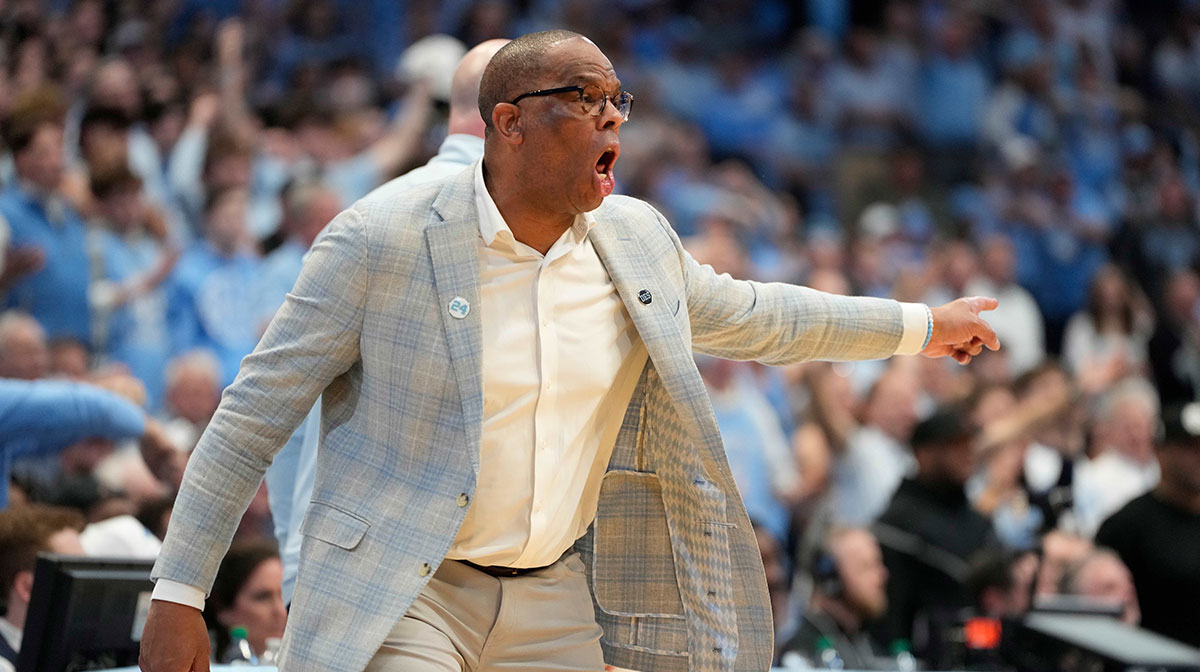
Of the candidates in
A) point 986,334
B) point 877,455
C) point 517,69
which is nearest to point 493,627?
point 517,69

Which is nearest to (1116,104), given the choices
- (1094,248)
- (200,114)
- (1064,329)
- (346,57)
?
(1094,248)

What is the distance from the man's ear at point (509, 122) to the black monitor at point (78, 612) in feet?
5.17

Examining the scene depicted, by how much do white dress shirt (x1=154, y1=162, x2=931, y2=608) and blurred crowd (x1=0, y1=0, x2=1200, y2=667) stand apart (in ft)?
6.55

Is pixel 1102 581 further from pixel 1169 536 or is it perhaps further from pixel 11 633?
pixel 11 633


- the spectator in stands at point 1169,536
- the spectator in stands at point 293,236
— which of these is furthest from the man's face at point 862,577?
the spectator in stands at point 293,236

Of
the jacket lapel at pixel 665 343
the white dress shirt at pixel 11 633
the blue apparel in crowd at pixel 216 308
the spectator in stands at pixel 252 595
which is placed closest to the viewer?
the jacket lapel at pixel 665 343

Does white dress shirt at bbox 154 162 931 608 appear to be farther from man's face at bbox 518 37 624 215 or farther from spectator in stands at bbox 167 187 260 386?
spectator in stands at bbox 167 187 260 386

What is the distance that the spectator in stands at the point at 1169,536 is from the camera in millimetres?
5609

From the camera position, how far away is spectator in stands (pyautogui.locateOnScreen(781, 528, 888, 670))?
16.9 feet

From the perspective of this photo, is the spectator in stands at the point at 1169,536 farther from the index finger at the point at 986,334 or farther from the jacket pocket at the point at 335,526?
the jacket pocket at the point at 335,526

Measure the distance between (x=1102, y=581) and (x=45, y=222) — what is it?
4.32 metres

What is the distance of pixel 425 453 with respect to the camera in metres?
2.25

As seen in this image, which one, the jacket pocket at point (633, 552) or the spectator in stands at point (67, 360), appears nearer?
the jacket pocket at point (633, 552)

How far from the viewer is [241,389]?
2252 millimetres
